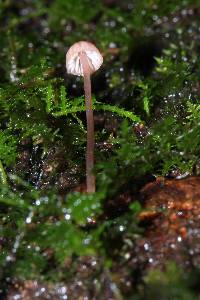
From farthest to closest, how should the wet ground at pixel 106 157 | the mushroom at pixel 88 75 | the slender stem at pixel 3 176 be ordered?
1. the slender stem at pixel 3 176
2. the mushroom at pixel 88 75
3. the wet ground at pixel 106 157

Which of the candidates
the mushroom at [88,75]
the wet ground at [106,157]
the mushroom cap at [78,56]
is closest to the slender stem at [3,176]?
the wet ground at [106,157]

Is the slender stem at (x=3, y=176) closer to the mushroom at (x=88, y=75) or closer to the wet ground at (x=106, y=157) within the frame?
the wet ground at (x=106, y=157)

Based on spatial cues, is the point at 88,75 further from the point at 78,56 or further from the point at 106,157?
the point at 106,157

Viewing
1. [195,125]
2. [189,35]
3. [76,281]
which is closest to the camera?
[76,281]

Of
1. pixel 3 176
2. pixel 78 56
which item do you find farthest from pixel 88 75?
pixel 3 176

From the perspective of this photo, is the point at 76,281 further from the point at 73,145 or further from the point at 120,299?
the point at 73,145

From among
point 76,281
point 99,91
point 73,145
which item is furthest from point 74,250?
point 99,91

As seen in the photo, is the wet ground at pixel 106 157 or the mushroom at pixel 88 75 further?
the mushroom at pixel 88 75

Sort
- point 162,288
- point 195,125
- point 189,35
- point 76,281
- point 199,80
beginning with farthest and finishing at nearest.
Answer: point 189,35, point 199,80, point 195,125, point 76,281, point 162,288
